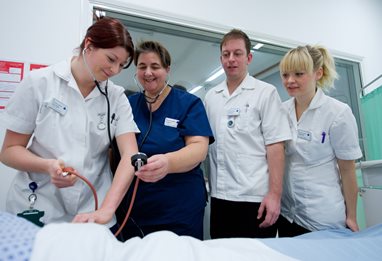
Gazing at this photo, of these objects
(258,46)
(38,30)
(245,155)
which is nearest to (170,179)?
(245,155)

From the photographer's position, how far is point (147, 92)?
1.35m

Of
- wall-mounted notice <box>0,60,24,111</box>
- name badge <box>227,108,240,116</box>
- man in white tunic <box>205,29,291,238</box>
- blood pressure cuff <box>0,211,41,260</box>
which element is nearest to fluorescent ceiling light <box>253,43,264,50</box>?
man in white tunic <box>205,29,291,238</box>

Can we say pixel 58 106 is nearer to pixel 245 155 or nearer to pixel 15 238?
pixel 15 238

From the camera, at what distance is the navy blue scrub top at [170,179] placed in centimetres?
117

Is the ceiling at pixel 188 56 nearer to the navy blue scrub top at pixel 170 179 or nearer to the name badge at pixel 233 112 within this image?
the name badge at pixel 233 112

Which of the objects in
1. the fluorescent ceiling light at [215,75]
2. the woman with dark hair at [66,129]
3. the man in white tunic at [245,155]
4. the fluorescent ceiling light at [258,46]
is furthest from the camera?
the fluorescent ceiling light at [258,46]

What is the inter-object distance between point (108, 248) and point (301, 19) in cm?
277

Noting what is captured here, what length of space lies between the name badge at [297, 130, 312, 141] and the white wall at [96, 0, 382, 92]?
1237 millimetres

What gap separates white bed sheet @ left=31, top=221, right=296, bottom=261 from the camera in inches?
14.9

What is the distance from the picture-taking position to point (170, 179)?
1193 millimetres

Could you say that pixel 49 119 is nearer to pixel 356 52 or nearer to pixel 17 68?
pixel 17 68

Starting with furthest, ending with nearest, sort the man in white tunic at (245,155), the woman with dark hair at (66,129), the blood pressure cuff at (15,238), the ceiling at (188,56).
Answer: the ceiling at (188,56), the man in white tunic at (245,155), the woman with dark hair at (66,129), the blood pressure cuff at (15,238)

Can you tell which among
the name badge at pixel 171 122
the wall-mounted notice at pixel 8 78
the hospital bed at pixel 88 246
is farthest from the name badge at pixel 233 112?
the wall-mounted notice at pixel 8 78

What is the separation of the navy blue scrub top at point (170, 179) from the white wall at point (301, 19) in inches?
42.1
